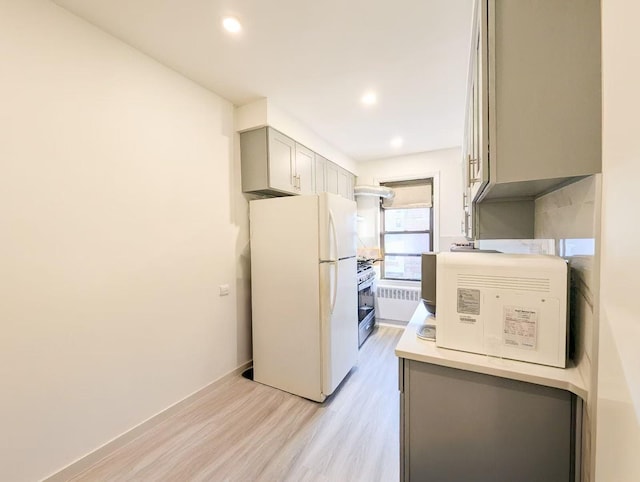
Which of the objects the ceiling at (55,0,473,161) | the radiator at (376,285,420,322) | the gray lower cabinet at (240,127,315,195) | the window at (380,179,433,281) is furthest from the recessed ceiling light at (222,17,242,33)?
the radiator at (376,285,420,322)

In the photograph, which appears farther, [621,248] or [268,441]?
[268,441]

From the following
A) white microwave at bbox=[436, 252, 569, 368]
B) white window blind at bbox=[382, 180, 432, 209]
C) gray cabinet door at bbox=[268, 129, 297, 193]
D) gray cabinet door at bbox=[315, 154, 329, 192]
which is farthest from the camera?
white window blind at bbox=[382, 180, 432, 209]

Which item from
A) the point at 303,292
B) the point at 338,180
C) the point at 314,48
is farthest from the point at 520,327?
the point at 338,180

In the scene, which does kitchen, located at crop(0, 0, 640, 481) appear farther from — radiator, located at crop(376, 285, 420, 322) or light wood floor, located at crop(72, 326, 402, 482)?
radiator, located at crop(376, 285, 420, 322)

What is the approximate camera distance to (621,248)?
0.29 m

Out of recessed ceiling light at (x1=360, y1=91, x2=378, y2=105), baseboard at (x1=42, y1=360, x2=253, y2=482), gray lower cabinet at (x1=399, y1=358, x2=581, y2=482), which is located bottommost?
baseboard at (x1=42, y1=360, x2=253, y2=482)

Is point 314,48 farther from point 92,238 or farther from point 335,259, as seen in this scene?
point 92,238

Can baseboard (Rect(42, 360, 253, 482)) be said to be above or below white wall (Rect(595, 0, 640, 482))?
below

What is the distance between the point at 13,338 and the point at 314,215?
1.86 meters

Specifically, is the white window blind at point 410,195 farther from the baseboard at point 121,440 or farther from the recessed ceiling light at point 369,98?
the baseboard at point 121,440

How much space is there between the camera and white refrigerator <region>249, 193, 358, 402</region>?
2.24 metres

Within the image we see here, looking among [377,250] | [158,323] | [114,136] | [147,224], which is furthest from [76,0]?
[377,250]

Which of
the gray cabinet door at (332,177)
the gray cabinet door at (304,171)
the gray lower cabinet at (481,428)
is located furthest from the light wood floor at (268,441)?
the gray cabinet door at (332,177)

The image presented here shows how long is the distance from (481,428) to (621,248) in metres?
1.09
